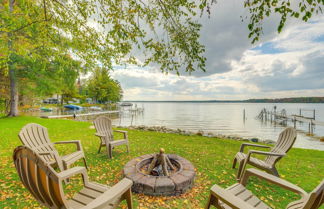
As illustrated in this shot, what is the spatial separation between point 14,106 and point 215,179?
17.4 m

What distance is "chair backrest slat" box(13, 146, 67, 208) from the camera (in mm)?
1396

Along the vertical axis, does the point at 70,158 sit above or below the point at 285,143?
below

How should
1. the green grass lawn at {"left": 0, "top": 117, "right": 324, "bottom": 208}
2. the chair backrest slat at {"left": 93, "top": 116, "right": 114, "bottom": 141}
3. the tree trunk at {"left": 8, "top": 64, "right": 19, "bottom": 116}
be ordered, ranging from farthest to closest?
the tree trunk at {"left": 8, "top": 64, "right": 19, "bottom": 116}, the chair backrest slat at {"left": 93, "top": 116, "right": 114, "bottom": 141}, the green grass lawn at {"left": 0, "top": 117, "right": 324, "bottom": 208}

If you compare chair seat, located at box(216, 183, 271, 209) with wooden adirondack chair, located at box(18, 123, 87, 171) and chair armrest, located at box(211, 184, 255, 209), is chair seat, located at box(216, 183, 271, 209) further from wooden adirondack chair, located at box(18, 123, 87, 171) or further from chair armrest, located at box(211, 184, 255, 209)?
wooden adirondack chair, located at box(18, 123, 87, 171)

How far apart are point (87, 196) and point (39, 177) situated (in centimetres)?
68

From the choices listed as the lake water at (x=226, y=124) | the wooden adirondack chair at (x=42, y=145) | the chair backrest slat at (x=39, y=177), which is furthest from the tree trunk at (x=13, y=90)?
the chair backrest slat at (x=39, y=177)

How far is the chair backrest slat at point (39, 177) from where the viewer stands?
1396mm

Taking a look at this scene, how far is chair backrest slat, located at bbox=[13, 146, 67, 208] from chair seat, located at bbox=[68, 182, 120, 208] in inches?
11.5

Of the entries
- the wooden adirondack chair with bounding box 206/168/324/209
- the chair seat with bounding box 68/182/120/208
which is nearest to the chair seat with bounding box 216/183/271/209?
the wooden adirondack chair with bounding box 206/168/324/209

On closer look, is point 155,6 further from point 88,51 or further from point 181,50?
point 88,51

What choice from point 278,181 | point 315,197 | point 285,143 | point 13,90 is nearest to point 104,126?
point 278,181

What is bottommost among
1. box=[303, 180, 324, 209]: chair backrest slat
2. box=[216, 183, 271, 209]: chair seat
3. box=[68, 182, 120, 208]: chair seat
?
box=[216, 183, 271, 209]: chair seat

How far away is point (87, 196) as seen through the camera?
1.89 meters

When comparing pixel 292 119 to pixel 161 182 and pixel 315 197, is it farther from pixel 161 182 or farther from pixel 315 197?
pixel 315 197
